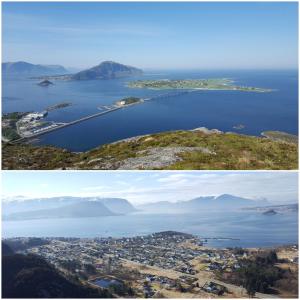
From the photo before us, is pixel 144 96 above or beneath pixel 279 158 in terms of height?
above

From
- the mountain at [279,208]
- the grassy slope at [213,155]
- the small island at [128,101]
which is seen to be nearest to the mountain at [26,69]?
the small island at [128,101]

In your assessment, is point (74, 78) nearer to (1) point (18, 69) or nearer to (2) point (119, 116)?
(1) point (18, 69)

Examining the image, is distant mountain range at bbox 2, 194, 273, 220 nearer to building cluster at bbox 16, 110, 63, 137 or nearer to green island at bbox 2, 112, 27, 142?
green island at bbox 2, 112, 27, 142

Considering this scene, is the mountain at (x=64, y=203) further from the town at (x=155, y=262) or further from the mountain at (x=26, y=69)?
the mountain at (x=26, y=69)

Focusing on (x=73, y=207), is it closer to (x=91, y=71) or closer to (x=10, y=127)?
(x=10, y=127)

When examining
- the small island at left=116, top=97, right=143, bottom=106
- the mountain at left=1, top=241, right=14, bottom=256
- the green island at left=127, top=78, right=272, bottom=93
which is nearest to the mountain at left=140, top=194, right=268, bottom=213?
the mountain at left=1, top=241, right=14, bottom=256

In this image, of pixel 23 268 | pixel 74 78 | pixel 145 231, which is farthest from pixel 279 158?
pixel 74 78

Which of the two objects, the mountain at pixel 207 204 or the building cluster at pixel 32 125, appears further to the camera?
the building cluster at pixel 32 125
